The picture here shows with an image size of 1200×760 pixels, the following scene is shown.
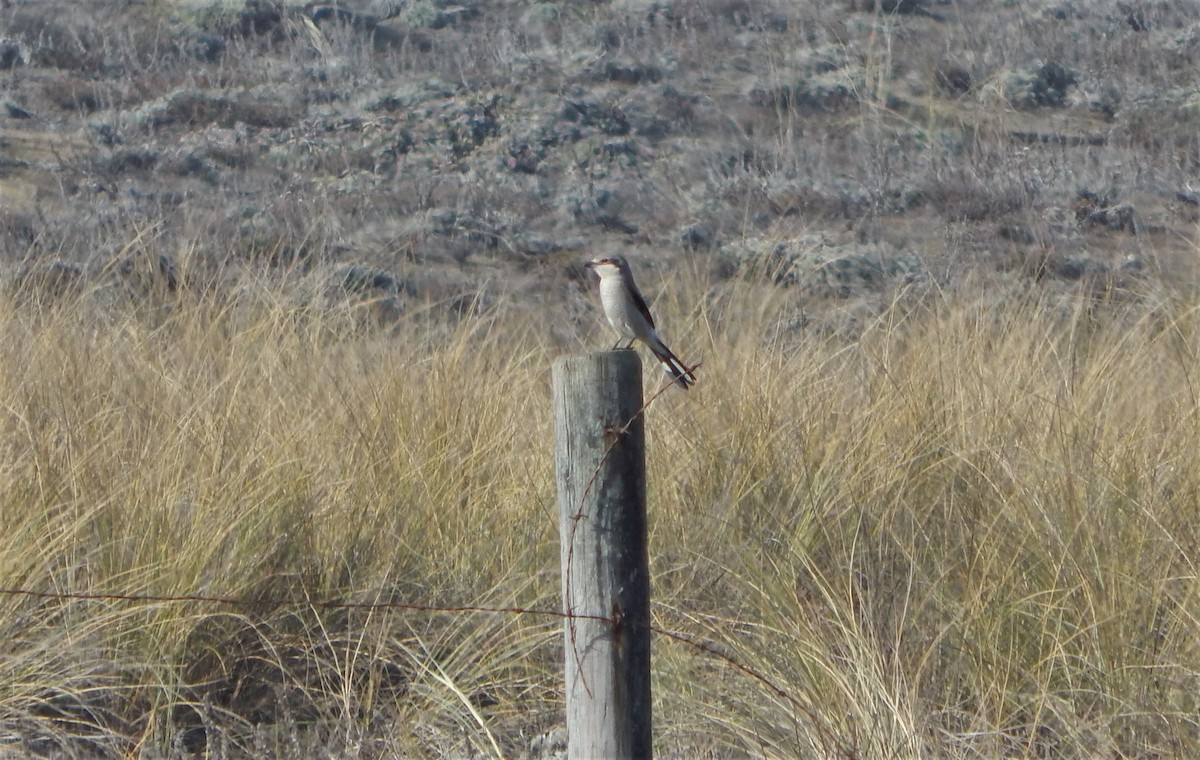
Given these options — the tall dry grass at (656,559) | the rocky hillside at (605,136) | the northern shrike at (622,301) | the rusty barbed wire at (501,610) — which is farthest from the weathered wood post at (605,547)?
the rocky hillside at (605,136)

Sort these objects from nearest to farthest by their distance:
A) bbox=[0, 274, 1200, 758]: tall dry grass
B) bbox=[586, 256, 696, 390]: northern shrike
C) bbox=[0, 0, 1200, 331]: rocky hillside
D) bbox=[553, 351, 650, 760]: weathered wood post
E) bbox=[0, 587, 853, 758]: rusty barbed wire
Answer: bbox=[553, 351, 650, 760]: weathered wood post < bbox=[0, 587, 853, 758]: rusty barbed wire < bbox=[0, 274, 1200, 758]: tall dry grass < bbox=[586, 256, 696, 390]: northern shrike < bbox=[0, 0, 1200, 331]: rocky hillside

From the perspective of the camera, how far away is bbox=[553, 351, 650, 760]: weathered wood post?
2219 mm

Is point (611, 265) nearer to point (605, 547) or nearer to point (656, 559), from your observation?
point (656, 559)

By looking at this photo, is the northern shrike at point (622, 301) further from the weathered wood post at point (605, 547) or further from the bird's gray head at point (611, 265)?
the weathered wood post at point (605, 547)

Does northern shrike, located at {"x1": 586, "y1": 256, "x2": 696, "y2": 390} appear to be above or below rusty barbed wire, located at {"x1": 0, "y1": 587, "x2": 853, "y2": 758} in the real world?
above

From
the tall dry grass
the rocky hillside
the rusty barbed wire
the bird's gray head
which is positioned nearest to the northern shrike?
the bird's gray head

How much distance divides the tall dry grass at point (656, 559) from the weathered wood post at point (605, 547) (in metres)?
0.58

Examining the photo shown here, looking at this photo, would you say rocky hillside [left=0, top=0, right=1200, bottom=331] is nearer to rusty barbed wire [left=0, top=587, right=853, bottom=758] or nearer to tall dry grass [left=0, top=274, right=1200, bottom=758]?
tall dry grass [left=0, top=274, right=1200, bottom=758]

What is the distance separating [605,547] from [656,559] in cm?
153

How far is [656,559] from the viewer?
149 inches

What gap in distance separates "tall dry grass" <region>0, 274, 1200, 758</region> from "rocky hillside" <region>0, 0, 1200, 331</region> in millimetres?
5145

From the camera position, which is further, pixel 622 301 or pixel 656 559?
pixel 656 559

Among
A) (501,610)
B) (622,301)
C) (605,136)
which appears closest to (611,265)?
(622,301)

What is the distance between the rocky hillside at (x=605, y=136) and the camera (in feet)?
37.8
